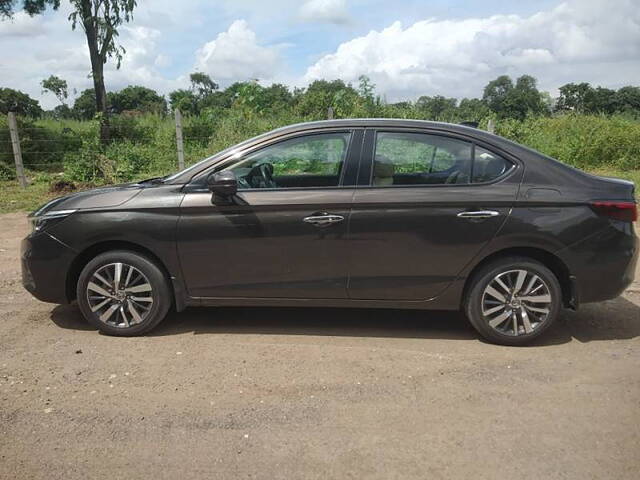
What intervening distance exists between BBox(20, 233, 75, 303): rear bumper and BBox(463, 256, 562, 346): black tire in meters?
3.12

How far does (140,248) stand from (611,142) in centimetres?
1450

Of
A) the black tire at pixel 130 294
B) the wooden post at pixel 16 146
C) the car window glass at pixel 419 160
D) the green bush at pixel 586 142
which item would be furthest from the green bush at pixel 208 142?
the car window glass at pixel 419 160

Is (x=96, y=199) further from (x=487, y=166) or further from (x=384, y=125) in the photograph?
(x=487, y=166)

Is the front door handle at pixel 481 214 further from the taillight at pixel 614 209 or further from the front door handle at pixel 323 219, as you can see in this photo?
the front door handle at pixel 323 219

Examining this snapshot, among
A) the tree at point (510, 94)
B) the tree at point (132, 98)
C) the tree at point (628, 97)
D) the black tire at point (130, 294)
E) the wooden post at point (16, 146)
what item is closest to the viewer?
the black tire at point (130, 294)

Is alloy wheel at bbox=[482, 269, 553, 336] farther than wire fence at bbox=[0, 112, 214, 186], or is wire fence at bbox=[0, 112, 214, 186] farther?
wire fence at bbox=[0, 112, 214, 186]

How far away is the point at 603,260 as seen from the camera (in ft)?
13.0

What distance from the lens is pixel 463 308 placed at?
4.17 metres

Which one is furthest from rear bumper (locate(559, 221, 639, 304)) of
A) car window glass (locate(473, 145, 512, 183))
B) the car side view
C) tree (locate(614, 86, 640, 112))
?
tree (locate(614, 86, 640, 112))

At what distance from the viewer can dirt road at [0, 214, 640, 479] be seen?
2.71m

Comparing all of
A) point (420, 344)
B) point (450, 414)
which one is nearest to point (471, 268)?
point (420, 344)

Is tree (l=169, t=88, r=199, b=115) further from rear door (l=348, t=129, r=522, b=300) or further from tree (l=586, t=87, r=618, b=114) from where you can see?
tree (l=586, t=87, r=618, b=114)

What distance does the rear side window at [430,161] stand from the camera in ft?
13.3

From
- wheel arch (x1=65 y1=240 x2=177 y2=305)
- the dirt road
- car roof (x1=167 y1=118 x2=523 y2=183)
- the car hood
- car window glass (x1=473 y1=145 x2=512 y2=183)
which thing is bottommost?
the dirt road
